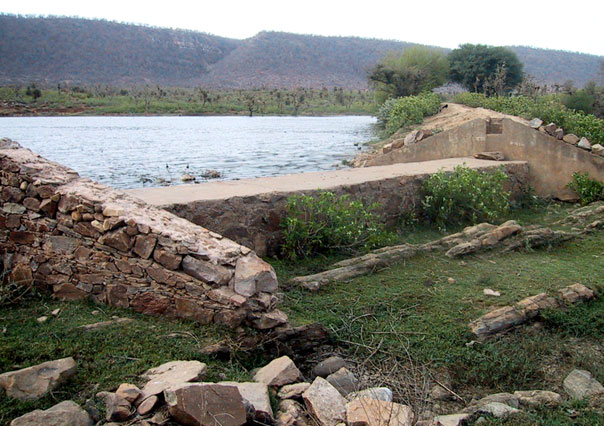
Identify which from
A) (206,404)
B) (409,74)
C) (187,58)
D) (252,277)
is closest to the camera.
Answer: (206,404)

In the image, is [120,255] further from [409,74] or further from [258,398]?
[409,74]

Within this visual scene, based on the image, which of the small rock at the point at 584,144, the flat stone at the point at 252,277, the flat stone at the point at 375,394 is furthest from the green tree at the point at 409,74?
the flat stone at the point at 375,394

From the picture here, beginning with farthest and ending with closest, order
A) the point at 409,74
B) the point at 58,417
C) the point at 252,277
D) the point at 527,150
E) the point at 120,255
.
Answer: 1. the point at 409,74
2. the point at 527,150
3. the point at 120,255
4. the point at 252,277
5. the point at 58,417

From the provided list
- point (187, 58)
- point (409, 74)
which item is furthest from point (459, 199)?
point (187, 58)

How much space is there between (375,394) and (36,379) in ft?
6.25

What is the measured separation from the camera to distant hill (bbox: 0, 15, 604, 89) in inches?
2430

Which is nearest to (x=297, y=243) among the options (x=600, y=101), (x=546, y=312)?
(x=546, y=312)

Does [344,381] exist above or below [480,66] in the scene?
below

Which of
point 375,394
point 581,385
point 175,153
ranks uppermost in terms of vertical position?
point 375,394

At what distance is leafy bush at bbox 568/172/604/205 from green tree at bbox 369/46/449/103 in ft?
73.8

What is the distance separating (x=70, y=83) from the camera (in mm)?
57938

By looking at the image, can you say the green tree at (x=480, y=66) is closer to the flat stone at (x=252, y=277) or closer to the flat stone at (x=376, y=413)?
the flat stone at (x=252, y=277)

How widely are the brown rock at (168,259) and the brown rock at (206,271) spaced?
5 cm

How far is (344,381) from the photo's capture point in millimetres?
3574
